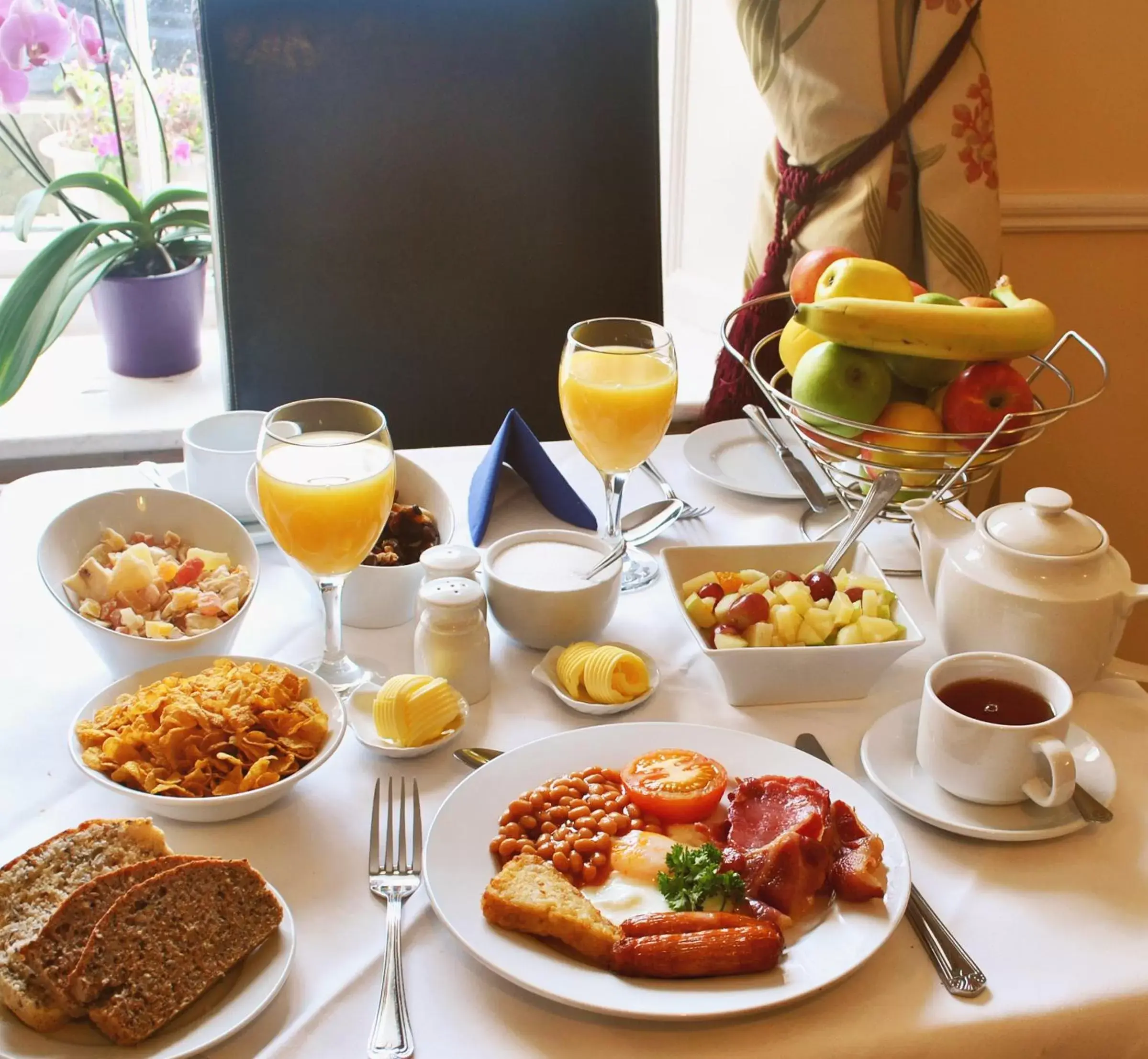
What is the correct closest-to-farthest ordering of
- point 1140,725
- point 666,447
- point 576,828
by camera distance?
point 576,828 < point 1140,725 < point 666,447

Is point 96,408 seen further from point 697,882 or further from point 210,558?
point 697,882

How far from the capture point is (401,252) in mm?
1737

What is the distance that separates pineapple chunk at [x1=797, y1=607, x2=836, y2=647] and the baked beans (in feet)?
0.73

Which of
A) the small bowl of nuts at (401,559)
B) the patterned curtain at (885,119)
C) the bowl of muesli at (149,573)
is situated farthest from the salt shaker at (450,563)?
the patterned curtain at (885,119)

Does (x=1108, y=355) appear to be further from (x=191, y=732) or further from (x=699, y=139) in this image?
(x=191, y=732)

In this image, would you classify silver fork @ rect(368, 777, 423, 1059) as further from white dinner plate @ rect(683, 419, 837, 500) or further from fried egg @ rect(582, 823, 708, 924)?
white dinner plate @ rect(683, 419, 837, 500)

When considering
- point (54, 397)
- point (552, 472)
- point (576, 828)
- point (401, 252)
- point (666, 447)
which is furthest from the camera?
point (54, 397)

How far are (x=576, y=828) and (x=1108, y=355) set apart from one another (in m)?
1.85

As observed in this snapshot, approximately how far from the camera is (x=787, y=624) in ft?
3.17

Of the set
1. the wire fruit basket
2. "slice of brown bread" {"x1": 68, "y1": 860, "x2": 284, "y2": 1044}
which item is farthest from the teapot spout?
"slice of brown bread" {"x1": 68, "y1": 860, "x2": 284, "y2": 1044}

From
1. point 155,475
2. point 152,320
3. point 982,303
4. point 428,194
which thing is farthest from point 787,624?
point 152,320

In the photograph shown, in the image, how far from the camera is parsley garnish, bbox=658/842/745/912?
28.6 inches

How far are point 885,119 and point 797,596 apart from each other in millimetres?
1011

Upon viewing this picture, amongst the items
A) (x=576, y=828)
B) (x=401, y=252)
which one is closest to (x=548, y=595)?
(x=576, y=828)
